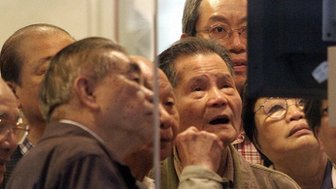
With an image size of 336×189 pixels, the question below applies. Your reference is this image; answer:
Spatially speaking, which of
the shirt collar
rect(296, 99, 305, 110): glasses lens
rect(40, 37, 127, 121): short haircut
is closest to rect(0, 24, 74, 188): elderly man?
rect(40, 37, 127, 121): short haircut

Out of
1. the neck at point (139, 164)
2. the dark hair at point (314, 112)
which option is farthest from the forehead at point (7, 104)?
the dark hair at point (314, 112)

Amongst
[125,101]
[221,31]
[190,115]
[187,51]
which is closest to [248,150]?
[221,31]

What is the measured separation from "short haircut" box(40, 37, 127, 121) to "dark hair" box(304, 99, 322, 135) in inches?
32.8

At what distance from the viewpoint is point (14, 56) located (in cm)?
372

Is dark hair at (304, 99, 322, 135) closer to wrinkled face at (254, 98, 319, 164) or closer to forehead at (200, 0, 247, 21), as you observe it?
wrinkled face at (254, 98, 319, 164)

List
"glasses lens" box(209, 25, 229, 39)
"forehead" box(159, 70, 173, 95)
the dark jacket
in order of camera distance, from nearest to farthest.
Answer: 1. the dark jacket
2. "forehead" box(159, 70, 173, 95)
3. "glasses lens" box(209, 25, 229, 39)

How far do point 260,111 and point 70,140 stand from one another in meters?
1.52

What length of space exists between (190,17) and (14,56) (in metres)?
0.89

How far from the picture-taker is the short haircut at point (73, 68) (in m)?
2.80

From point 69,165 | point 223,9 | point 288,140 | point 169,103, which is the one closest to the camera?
point 69,165

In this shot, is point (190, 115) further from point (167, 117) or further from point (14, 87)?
point (14, 87)

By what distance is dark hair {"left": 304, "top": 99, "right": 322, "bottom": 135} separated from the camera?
3.46 metres

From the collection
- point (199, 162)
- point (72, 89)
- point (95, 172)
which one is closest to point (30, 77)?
point (199, 162)

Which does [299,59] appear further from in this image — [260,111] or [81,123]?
[260,111]
